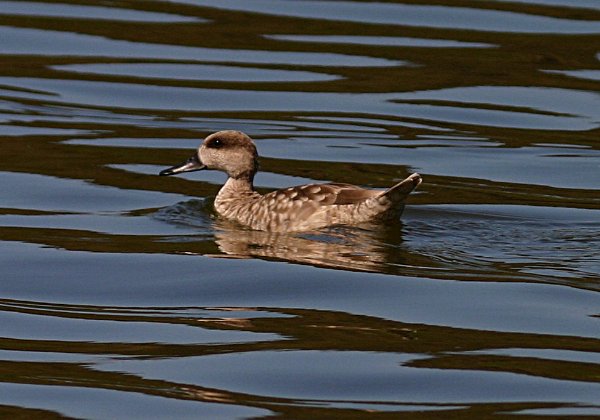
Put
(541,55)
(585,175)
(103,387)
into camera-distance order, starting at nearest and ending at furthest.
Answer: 1. (103,387)
2. (585,175)
3. (541,55)

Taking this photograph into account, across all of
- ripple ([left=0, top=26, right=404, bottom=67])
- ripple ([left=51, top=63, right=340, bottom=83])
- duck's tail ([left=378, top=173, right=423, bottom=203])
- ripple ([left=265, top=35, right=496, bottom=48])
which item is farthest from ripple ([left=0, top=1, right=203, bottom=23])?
duck's tail ([left=378, top=173, right=423, bottom=203])

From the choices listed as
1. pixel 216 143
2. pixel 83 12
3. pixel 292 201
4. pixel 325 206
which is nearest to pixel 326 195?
pixel 325 206

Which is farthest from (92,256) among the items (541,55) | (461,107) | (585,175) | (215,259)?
(541,55)

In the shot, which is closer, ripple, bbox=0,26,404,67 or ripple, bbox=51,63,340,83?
ripple, bbox=51,63,340,83

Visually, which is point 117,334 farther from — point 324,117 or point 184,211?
point 324,117

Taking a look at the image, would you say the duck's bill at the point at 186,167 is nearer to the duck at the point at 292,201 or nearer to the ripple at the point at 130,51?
the duck at the point at 292,201

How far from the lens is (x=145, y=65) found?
704 inches

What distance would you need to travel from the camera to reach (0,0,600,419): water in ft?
26.2

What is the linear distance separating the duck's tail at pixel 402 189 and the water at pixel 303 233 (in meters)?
0.29

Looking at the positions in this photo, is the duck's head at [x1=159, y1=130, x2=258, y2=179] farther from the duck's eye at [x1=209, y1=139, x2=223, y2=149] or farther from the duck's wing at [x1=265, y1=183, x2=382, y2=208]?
the duck's wing at [x1=265, y1=183, x2=382, y2=208]

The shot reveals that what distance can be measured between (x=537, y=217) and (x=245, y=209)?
2.08 metres

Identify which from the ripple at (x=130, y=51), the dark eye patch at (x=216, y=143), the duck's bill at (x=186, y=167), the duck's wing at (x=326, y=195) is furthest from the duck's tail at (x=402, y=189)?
the ripple at (x=130, y=51)

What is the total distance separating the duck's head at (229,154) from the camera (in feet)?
42.3

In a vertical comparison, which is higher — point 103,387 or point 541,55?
point 541,55
